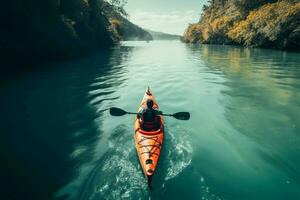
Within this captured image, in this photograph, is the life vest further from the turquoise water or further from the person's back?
the turquoise water

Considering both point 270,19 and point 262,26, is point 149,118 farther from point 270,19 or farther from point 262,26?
point 262,26

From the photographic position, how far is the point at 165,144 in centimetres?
874

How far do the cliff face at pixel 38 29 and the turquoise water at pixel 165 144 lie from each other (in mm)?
8050

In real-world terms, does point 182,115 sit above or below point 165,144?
above

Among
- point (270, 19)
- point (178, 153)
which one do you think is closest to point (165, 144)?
point (178, 153)

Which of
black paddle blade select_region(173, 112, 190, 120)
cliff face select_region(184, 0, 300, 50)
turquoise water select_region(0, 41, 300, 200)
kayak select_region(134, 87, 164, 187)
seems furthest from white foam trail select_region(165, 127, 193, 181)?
cliff face select_region(184, 0, 300, 50)

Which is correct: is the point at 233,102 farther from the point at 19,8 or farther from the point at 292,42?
the point at 292,42

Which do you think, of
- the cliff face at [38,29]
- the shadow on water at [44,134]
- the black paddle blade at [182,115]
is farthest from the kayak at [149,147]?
the cliff face at [38,29]

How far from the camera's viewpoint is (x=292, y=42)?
4062cm

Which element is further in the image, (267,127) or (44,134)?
(267,127)

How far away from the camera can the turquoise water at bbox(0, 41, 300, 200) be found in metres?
6.43

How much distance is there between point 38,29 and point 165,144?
23140mm

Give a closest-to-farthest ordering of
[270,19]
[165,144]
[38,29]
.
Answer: [165,144]
[38,29]
[270,19]

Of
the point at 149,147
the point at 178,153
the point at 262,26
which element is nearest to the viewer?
the point at 149,147
